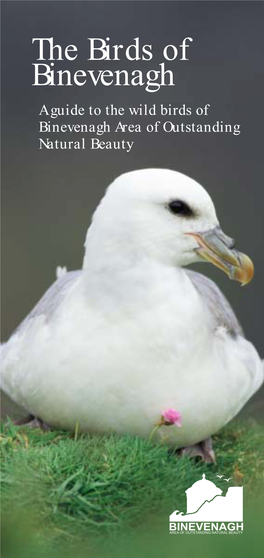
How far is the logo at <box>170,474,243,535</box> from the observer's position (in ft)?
16.3

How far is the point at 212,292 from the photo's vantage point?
254 inches

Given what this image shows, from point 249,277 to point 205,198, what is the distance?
0.42 meters

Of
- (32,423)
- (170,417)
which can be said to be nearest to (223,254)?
(170,417)

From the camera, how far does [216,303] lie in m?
6.27

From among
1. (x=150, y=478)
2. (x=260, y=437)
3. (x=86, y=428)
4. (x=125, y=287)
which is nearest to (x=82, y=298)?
(x=125, y=287)

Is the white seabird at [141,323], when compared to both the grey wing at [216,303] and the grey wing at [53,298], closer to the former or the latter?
the grey wing at [53,298]

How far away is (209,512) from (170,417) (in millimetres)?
491

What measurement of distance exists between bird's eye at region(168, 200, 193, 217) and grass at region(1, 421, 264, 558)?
1.02m

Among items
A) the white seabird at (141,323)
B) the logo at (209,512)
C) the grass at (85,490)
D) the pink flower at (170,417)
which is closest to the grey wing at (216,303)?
the white seabird at (141,323)

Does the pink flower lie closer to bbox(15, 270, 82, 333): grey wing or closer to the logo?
the logo

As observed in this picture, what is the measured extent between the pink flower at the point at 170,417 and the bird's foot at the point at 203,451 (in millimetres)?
325

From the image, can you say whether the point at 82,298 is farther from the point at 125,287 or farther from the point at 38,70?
the point at 38,70

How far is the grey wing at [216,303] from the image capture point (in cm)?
605

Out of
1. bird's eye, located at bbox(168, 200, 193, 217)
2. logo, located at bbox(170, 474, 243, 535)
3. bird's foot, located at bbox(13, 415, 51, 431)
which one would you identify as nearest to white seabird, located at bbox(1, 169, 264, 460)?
bird's eye, located at bbox(168, 200, 193, 217)
